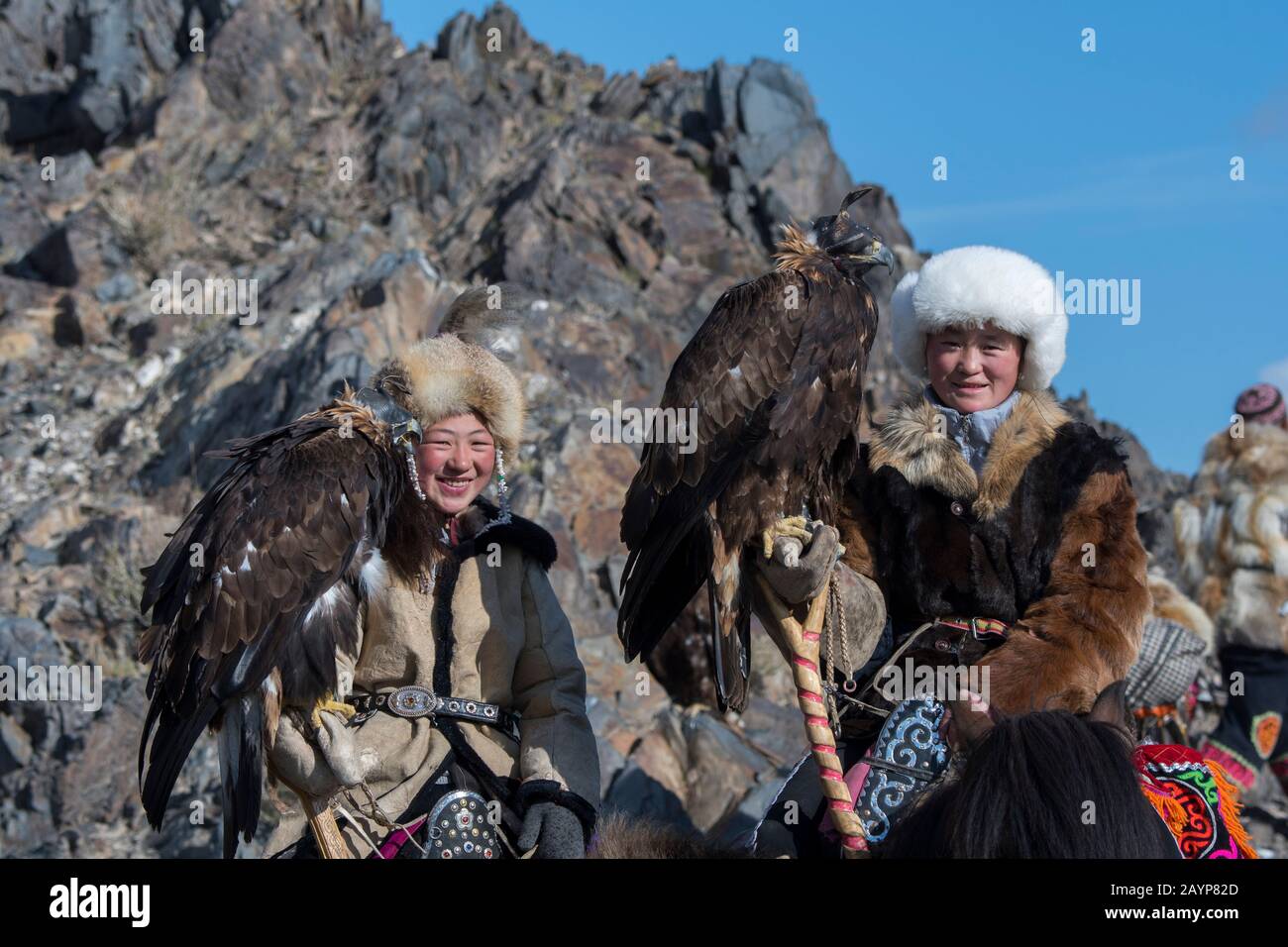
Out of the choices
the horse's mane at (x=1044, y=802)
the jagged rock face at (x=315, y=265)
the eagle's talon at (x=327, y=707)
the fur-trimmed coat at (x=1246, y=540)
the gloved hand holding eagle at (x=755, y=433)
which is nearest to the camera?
the horse's mane at (x=1044, y=802)

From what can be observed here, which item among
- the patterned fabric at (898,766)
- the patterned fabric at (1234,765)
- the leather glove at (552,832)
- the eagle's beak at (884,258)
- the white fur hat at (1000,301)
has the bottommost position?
the patterned fabric at (1234,765)

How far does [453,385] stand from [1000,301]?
173 cm

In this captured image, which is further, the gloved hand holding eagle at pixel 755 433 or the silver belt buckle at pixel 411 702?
the silver belt buckle at pixel 411 702

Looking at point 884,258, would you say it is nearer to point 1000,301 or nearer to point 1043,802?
point 1000,301

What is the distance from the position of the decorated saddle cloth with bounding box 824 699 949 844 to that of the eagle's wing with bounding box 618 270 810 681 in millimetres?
476

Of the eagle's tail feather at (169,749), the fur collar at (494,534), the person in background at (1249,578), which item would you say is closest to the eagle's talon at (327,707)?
the eagle's tail feather at (169,749)

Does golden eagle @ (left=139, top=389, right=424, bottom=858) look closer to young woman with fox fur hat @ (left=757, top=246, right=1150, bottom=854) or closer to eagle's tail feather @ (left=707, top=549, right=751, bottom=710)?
eagle's tail feather @ (left=707, top=549, right=751, bottom=710)

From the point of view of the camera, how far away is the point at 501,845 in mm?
3787

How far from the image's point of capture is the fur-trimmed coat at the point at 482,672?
384cm

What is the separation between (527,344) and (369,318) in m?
2.19

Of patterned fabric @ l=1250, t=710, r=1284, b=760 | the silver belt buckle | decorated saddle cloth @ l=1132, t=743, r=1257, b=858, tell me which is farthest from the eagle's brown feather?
patterned fabric @ l=1250, t=710, r=1284, b=760

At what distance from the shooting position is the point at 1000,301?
3.92m

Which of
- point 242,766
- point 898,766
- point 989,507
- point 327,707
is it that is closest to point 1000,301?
point 989,507

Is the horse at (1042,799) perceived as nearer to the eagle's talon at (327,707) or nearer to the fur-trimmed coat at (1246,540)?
the eagle's talon at (327,707)
